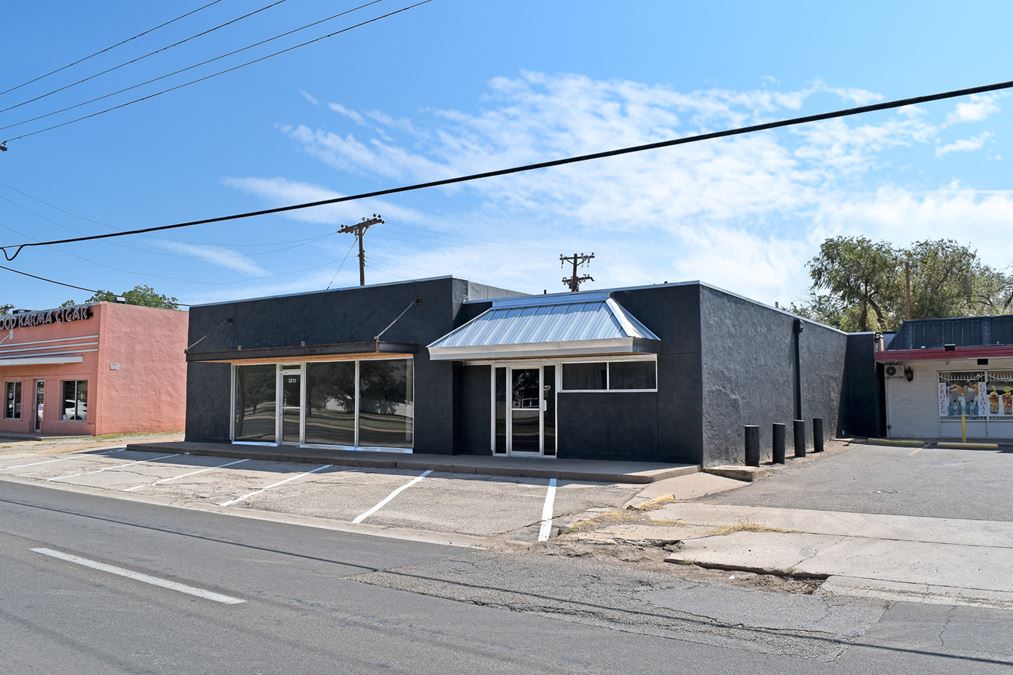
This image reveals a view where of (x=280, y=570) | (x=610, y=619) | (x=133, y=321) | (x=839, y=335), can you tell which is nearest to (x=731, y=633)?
(x=610, y=619)

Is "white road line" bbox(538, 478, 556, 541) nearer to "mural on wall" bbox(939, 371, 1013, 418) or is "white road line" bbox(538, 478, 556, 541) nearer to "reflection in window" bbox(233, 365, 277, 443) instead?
"reflection in window" bbox(233, 365, 277, 443)

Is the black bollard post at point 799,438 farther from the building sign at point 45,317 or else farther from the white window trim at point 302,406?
the building sign at point 45,317

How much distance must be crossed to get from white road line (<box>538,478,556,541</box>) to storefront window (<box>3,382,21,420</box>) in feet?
99.6

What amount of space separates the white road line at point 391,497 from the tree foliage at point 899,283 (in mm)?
38542

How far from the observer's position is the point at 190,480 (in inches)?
651

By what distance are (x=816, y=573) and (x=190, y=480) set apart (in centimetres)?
1307

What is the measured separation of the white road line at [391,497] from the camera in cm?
1209

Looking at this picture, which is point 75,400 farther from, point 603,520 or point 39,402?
point 603,520

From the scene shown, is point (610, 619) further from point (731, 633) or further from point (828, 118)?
point (828, 118)

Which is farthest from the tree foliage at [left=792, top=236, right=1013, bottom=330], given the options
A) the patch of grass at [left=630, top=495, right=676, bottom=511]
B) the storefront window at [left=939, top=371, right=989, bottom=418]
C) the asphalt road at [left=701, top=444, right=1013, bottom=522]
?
the patch of grass at [left=630, top=495, right=676, bottom=511]

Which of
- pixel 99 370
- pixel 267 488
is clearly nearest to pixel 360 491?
pixel 267 488

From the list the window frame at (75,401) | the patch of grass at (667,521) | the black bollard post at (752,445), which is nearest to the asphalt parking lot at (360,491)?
the patch of grass at (667,521)

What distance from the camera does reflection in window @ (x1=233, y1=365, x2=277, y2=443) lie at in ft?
73.8

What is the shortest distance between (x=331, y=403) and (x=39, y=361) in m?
18.2
